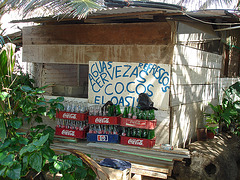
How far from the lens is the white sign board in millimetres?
5676

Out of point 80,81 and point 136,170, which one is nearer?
point 136,170

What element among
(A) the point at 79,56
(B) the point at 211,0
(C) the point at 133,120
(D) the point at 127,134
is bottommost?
(D) the point at 127,134

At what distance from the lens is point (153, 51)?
577 cm

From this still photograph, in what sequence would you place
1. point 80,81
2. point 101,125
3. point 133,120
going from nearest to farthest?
point 133,120 → point 101,125 → point 80,81

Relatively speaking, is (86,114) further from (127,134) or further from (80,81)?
(80,81)

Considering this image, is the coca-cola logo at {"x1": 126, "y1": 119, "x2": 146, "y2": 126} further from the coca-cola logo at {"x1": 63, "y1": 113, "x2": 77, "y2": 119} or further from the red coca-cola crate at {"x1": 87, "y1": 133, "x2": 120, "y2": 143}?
the coca-cola logo at {"x1": 63, "y1": 113, "x2": 77, "y2": 119}

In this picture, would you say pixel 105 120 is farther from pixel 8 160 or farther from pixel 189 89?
pixel 8 160

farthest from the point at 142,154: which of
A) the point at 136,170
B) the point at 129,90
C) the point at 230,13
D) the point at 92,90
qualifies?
the point at 230,13

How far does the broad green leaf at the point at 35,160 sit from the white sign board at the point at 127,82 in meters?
3.32

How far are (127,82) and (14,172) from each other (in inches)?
142

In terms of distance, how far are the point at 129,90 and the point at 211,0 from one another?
650 cm

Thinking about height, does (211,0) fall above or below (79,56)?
above

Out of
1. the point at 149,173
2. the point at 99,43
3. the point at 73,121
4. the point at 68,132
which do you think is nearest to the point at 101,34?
the point at 99,43

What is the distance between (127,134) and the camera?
5520 mm
